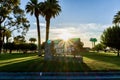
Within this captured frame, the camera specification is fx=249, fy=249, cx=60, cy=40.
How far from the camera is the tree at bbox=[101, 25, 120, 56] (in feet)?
184

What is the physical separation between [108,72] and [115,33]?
1597 inches

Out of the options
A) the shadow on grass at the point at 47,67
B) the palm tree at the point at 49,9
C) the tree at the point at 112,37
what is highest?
the palm tree at the point at 49,9

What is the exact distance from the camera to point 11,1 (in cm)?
4988

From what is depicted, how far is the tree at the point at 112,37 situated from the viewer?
56062mm

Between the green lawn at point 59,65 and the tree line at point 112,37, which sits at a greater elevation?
the tree line at point 112,37

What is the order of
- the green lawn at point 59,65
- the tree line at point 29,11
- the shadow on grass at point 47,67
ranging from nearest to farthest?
the shadow on grass at point 47,67, the green lawn at point 59,65, the tree line at point 29,11

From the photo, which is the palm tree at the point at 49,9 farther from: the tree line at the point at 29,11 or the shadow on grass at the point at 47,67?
the shadow on grass at the point at 47,67

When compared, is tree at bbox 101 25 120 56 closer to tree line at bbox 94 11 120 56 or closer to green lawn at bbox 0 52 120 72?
tree line at bbox 94 11 120 56

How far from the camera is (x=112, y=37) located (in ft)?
186

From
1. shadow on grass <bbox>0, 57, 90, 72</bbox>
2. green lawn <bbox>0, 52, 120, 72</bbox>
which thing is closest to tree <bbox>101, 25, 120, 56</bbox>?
green lawn <bbox>0, 52, 120, 72</bbox>

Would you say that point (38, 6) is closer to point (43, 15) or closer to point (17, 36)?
point (43, 15)

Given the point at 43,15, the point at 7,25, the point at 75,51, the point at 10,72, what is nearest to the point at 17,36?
the point at 7,25

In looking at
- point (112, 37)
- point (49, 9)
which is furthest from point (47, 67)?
point (112, 37)

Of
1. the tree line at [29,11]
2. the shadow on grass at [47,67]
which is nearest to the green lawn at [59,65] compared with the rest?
the shadow on grass at [47,67]
